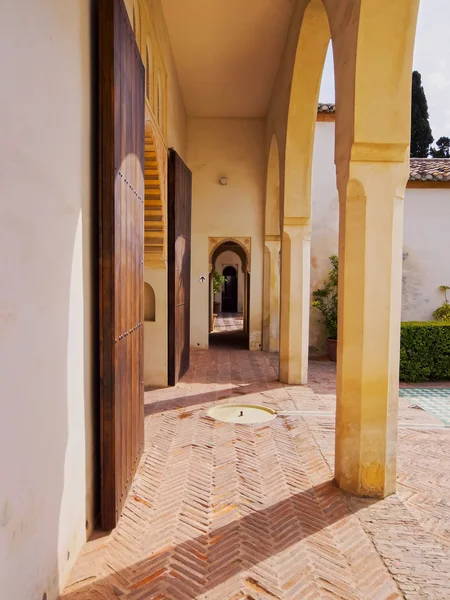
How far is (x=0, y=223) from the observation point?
81.3 inches

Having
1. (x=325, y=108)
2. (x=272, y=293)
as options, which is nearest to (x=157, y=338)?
(x=272, y=293)

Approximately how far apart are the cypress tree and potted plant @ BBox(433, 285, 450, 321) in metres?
15.8

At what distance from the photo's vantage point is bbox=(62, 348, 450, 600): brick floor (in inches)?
122

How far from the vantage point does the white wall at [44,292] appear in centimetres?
215

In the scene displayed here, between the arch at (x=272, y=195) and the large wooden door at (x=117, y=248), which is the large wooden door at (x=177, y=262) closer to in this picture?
the arch at (x=272, y=195)

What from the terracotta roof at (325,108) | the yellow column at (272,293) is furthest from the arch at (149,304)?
the terracotta roof at (325,108)

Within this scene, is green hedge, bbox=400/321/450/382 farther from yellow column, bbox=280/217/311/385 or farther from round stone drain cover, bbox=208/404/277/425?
round stone drain cover, bbox=208/404/277/425

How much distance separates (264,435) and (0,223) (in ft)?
15.8

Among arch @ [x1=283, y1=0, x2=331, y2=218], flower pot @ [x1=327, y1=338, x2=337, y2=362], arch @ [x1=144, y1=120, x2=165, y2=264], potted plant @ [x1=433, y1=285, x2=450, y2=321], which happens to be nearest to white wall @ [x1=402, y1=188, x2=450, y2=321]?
potted plant @ [x1=433, y1=285, x2=450, y2=321]

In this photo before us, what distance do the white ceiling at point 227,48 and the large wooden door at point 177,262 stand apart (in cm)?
219

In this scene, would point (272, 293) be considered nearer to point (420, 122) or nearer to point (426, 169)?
point (426, 169)

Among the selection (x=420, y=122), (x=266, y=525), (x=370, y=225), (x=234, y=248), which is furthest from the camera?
(x=420, y=122)

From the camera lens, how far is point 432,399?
892 cm

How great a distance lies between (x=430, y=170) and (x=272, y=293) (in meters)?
5.52
